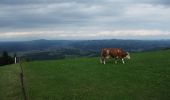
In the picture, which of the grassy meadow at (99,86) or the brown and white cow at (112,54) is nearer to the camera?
the grassy meadow at (99,86)

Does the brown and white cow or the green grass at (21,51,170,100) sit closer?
the green grass at (21,51,170,100)

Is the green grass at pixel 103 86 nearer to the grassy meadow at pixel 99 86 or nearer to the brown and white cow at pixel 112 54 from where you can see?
the grassy meadow at pixel 99 86

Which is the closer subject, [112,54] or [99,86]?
[99,86]

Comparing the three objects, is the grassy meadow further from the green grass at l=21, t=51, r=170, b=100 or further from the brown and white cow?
the brown and white cow

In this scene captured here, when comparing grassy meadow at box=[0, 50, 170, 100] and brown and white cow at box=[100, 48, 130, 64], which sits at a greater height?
brown and white cow at box=[100, 48, 130, 64]

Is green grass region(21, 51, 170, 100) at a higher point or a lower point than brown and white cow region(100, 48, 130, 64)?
lower

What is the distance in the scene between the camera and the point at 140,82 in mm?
26578

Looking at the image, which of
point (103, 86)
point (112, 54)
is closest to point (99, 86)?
point (103, 86)

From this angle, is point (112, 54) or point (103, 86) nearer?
point (103, 86)

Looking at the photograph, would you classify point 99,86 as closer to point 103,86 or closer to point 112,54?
point 103,86

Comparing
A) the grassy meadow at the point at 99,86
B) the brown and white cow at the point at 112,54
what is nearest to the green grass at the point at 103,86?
the grassy meadow at the point at 99,86

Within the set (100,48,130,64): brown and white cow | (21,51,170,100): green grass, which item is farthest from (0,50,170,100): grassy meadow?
(100,48,130,64): brown and white cow

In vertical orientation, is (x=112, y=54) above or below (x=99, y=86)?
above

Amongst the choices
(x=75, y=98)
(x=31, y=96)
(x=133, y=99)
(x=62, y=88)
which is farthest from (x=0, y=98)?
(x=133, y=99)
